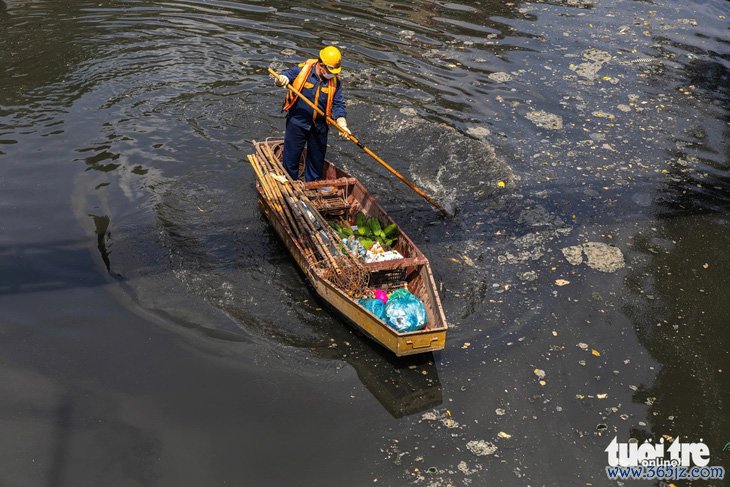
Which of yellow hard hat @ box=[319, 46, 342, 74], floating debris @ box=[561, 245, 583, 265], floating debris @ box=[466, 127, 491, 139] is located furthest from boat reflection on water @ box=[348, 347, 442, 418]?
floating debris @ box=[466, 127, 491, 139]

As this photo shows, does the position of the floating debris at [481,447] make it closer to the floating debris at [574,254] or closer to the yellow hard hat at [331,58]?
the floating debris at [574,254]

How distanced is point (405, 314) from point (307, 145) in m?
3.91

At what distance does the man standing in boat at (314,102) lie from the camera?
996cm

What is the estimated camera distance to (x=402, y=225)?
1098cm

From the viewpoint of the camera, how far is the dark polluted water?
754 centimetres

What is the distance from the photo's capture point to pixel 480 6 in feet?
61.5

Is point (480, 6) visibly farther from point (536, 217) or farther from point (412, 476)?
point (412, 476)

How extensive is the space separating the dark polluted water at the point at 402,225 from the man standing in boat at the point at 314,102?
1258 mm

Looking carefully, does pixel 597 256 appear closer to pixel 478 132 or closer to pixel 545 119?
pixel 478 132

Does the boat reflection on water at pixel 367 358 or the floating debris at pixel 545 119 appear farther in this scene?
the floating debris at pixel 545 119

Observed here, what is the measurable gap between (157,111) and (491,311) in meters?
8.16

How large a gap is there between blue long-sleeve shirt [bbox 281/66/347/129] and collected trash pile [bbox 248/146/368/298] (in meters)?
0.92

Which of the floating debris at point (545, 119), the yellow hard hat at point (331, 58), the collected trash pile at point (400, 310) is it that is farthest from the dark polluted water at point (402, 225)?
the yellow hard hat at point (331, 58)

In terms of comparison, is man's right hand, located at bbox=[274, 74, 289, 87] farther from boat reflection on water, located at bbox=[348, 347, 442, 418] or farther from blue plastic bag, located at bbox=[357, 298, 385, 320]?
boat reflection on water, located at bbox=[348, 347, 442, 418]
